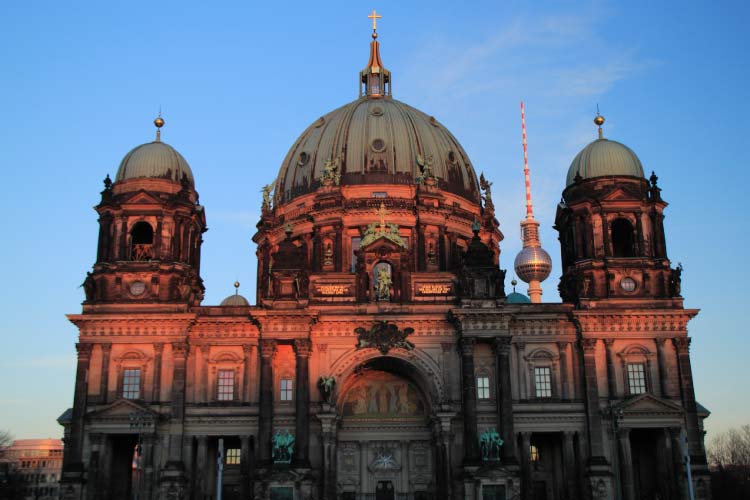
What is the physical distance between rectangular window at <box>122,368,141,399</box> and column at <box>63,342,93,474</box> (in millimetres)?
2277

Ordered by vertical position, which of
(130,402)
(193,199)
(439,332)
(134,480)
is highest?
(193,199)

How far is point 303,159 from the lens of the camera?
71.9m

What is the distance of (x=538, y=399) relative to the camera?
5644 cm

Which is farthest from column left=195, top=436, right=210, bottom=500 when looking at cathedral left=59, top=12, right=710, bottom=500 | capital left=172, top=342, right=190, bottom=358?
capital left=172, top=342, right=190, bottom=358

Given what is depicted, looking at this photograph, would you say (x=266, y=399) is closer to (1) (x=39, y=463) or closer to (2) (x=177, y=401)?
(2) (x=177, y=401)

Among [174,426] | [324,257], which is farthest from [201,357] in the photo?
[324,257]

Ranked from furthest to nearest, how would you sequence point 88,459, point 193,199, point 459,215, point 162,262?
1. point 459,215
2. point 193,199
3. point 162,262
4. point 88,459

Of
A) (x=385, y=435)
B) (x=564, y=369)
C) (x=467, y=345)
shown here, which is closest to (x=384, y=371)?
(x=385, y=435)

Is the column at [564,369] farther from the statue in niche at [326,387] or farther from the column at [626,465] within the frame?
the statue in niche at [326,387]

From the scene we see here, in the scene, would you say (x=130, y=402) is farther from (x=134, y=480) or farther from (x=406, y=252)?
(x=406, y=252)

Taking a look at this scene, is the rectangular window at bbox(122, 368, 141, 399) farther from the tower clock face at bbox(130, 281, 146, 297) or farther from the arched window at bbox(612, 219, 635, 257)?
the arched window at bbox(612, 219, 635, 257)

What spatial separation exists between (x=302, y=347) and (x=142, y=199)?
48.6 feet

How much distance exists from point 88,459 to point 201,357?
355 inches

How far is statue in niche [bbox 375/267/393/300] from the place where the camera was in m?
57.6
